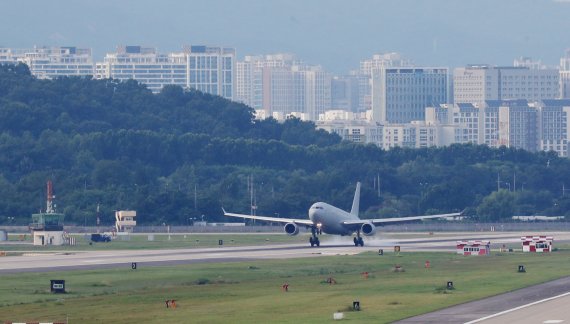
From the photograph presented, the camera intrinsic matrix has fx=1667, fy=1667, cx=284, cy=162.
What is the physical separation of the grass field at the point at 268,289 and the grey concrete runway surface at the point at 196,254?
6.62 meters

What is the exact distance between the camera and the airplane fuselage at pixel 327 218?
151 metres

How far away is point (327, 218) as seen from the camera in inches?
5969

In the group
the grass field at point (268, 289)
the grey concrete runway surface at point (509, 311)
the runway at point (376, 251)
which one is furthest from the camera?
the grass field at point (268, 289)

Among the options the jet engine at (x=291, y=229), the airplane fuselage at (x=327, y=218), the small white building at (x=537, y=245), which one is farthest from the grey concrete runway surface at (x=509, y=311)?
the jet engine at (x=291, y=229)

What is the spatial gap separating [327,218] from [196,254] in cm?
1626

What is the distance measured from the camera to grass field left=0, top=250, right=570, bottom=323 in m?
82.9

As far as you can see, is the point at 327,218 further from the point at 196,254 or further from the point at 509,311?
the point at 509,311

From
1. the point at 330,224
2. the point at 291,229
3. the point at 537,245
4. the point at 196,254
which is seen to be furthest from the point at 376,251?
the point at 196,254

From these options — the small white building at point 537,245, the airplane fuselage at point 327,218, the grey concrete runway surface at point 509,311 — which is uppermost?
the airplane fuselage at point 327,218

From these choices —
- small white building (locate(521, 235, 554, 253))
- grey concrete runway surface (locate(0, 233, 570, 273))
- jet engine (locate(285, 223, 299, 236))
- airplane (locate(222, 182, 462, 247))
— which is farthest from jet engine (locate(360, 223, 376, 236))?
small white building (locate(521, 235, 554, 253))

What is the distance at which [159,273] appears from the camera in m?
112

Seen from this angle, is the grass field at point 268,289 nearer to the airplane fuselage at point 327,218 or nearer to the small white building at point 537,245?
the small white building at point 537,245

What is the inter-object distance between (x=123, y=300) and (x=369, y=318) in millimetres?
17159

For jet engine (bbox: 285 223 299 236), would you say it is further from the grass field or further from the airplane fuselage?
the grass field
